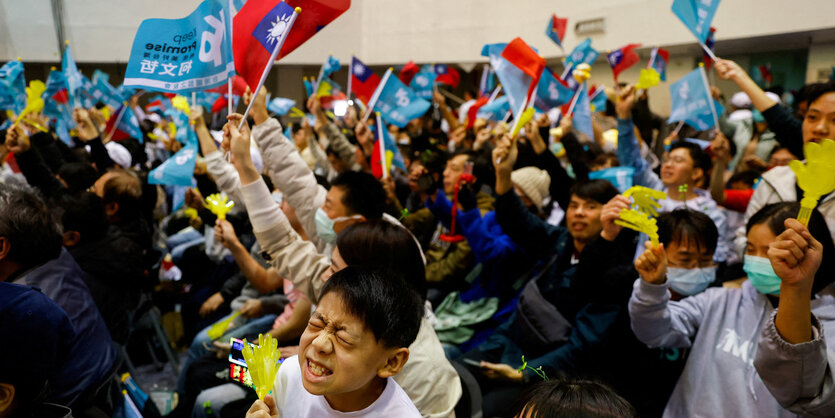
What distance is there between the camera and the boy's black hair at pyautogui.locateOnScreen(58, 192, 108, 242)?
8.68 ft

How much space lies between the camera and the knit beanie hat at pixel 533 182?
4.07 metres

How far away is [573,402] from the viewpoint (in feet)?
3.78

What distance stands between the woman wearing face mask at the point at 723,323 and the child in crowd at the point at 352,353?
83 centimetres

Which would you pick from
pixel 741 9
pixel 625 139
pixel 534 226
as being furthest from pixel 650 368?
pixel 741 9

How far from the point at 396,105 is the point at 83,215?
2840mm

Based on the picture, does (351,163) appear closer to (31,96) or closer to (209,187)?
(209,187)

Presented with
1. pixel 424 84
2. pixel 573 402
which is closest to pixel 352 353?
pixel 573 402

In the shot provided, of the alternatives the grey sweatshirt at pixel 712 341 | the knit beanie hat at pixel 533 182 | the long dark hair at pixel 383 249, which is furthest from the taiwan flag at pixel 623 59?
the long dark hair at pixel 383 249

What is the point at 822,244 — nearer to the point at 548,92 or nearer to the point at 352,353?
the point at 352,353

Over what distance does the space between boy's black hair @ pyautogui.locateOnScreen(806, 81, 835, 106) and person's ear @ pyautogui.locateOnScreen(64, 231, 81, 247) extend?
10.7 ft

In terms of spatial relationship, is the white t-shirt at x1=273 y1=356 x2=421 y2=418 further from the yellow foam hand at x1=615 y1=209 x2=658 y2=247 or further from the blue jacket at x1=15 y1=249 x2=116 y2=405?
the yellow foam hand at x1=615 y1=209 x2=658 y2=247

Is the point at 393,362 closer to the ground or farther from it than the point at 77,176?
farther from it

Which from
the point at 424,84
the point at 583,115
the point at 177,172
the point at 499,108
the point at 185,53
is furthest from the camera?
the point at 424,84

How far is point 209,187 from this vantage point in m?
4.59
